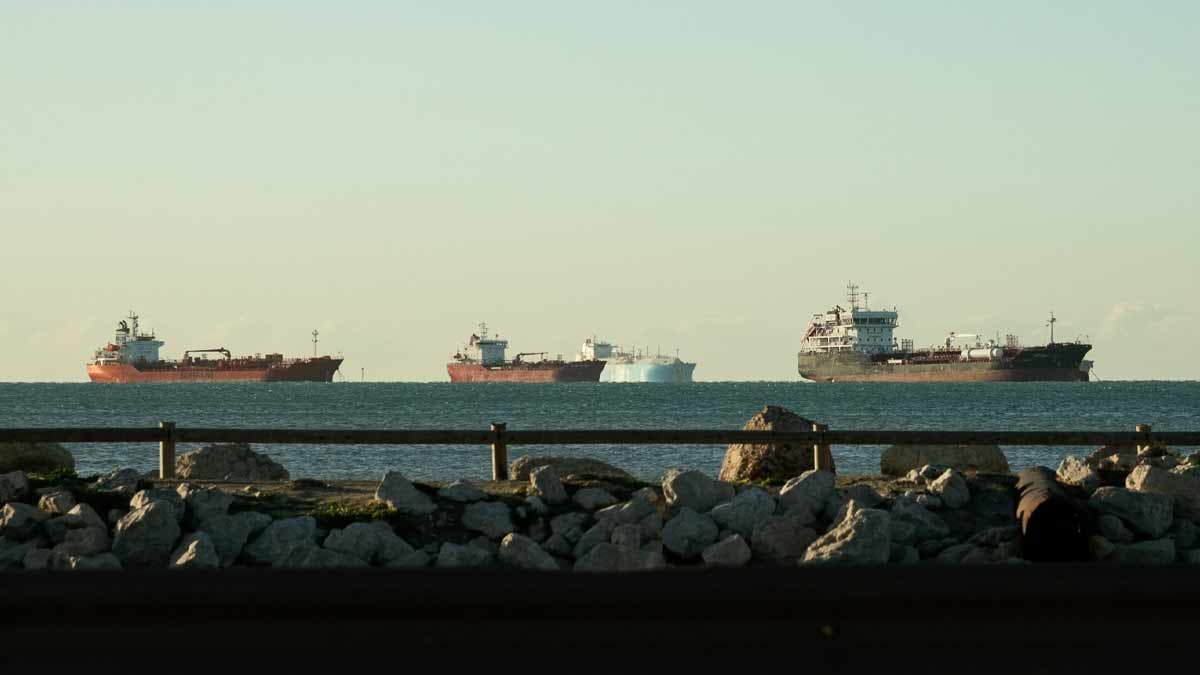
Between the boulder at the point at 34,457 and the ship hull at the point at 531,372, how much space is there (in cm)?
14387

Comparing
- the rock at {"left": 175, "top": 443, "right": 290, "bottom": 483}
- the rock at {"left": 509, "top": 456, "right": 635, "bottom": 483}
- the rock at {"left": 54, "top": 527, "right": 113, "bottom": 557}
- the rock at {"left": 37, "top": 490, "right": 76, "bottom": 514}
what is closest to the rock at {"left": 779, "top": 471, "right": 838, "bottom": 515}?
the rock at {"left": 509, "top": 456, "right": 635, "bottom": 483}

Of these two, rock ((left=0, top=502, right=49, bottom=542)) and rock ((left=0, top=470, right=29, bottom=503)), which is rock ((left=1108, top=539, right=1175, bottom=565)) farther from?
rock ((left=0, top=470, right=29, bottom=503))

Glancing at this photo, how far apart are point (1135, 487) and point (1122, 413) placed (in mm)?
58218

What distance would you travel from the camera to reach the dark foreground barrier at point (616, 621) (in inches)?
135

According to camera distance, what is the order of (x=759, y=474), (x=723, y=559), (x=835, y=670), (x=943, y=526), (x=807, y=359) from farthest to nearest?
1. (x=807, y=359)
2. (x=759, y=474)
3. (x=943, y=526)
4. (x=723, y=559)
5. (x=835, y=670)

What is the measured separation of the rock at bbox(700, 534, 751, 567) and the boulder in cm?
766

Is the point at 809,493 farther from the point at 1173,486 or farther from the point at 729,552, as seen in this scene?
the point at 1173,486

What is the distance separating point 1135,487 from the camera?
10.6 meters

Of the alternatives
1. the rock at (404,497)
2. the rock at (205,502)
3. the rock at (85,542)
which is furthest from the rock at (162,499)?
the rock at (404,497)

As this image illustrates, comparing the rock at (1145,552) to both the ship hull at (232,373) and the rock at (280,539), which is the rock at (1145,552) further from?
the ship hull at (232,373)

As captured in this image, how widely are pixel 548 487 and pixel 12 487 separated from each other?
12.3ft

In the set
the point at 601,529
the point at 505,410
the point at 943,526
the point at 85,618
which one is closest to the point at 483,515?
the point at 601,529

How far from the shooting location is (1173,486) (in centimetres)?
1059

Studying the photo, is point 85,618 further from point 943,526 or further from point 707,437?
point 707,437
